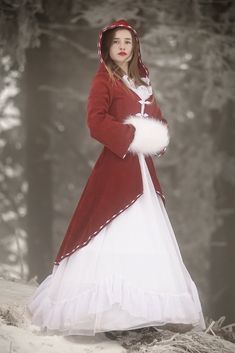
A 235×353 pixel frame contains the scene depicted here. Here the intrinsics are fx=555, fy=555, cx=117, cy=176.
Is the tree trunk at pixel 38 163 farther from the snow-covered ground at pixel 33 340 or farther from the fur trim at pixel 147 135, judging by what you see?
the fur trim at pixel 147 135

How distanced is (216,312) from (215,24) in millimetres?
3183

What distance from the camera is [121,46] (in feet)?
9.50

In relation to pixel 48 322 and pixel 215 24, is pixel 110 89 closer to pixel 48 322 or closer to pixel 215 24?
pixel 48 322

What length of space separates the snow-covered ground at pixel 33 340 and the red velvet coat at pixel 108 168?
373 millimetres

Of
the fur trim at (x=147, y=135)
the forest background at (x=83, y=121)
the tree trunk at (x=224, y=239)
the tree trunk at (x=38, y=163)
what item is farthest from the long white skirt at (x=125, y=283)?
the tree trunk at (x=224, y=239)

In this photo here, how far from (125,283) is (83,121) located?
13.9 feet

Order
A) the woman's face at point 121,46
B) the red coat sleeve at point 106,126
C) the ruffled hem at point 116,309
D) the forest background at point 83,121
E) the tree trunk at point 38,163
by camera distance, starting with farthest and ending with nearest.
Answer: the tree trunk at point 38,163, the forest background at point 83,121, the woman's face at point 121,46, the red coat sleeve at point 106,126, the ruffled hem at point 116,309

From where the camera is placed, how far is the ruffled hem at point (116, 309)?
2.59m

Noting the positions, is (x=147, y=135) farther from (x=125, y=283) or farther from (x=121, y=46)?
(x=125, y=283)

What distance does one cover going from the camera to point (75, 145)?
666 cm

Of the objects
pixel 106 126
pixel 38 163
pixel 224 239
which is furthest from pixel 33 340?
pixel 224 239

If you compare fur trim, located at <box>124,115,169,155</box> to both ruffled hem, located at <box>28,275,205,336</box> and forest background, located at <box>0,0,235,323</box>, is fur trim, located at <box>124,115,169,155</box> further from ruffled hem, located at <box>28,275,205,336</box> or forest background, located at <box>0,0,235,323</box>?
forest background, located at <box>0,0,235,323</box>

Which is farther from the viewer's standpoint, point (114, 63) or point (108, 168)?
point (114, 63)

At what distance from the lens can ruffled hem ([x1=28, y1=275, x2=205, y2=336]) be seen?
2.59m
